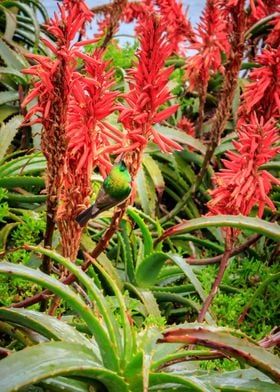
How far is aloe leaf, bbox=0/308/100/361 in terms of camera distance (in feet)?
3.06

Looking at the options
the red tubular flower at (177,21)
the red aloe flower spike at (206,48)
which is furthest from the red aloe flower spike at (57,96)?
the red tubular flower at (177,21)

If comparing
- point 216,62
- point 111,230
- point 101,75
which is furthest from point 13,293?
point 216,62

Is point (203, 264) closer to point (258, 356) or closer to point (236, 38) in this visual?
point (236, 38)

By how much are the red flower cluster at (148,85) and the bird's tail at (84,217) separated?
0.36ft

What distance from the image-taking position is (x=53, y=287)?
0.90 metres

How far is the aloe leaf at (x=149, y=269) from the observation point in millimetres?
1491

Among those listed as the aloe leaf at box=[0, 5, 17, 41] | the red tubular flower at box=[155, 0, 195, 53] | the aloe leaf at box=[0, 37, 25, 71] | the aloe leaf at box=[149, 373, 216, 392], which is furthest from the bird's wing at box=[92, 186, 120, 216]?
the aloe leaf at box=[0, 5, 17, 41]

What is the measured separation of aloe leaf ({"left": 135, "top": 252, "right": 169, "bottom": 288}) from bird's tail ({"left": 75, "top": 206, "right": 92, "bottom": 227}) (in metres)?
0.53

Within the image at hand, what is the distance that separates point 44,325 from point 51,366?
123 mm

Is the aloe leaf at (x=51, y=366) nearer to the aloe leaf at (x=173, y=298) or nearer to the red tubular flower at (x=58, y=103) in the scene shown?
the red tubular flower at (x=58, y=103)

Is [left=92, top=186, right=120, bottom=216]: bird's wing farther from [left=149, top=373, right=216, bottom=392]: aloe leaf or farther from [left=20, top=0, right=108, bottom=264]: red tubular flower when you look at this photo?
[left=149, top=373, right=216, bottom=392]: aloe leaf

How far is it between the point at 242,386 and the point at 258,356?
0.23ft

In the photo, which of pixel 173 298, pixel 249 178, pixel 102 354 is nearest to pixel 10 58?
pixel 173 298

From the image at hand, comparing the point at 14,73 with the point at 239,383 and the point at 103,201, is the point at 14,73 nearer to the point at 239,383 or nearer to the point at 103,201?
the point at 103,201
